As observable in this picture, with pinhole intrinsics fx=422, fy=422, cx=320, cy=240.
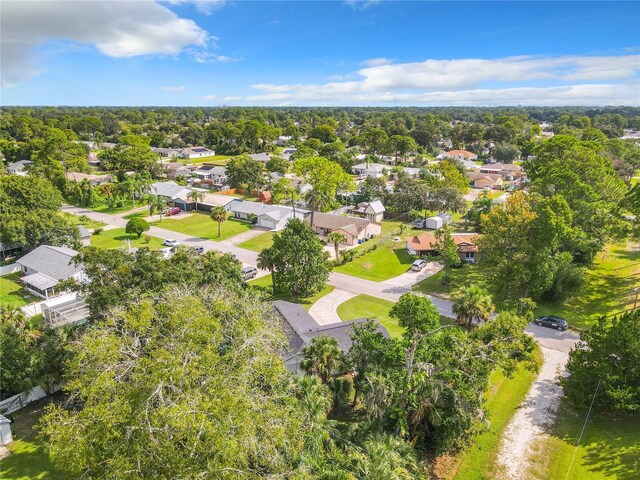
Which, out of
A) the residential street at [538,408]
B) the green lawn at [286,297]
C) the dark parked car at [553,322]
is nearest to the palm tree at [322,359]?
the residential street at [538,408]

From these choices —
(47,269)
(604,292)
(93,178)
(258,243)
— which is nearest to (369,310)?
(604,292)

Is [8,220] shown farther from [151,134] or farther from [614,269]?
[151,134]

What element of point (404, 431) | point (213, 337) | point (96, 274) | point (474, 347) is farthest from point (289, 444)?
point (96, 274)

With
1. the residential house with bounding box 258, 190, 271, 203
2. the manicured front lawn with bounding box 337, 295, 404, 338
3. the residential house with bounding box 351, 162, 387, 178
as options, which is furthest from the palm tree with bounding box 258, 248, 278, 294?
the residential house with bounding box 351, 162, 387, 178

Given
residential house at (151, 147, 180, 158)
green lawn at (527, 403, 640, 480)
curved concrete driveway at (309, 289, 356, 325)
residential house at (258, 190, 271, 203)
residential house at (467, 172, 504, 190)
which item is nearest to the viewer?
green lawn at (527, 403, 640, 480)

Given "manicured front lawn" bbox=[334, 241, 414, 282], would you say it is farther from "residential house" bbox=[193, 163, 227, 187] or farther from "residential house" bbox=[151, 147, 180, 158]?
"residential house" bbox=[151, 147, 180, 158]

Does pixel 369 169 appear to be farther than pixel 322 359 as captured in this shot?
Yes

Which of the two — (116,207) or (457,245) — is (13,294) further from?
(457,245)
